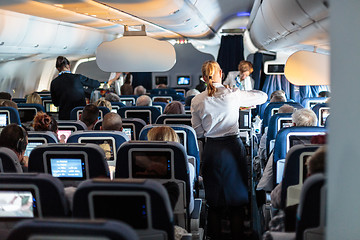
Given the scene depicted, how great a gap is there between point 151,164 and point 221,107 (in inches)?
58.9

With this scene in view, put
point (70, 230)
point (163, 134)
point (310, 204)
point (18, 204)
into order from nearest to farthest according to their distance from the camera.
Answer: point (70, 230)
point (310, 204)
point (18, 204)
point (163, 134)

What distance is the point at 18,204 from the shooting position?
8.89ft

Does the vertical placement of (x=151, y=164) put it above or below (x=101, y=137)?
below

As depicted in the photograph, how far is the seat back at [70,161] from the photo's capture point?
3.56 m

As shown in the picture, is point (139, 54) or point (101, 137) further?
point (101, 137)

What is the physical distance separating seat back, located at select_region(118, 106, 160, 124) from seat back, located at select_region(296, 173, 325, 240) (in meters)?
5.10

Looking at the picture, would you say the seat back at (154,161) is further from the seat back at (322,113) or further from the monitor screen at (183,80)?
the monitor screen at (183,80)

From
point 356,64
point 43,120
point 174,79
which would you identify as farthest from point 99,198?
point 174,79

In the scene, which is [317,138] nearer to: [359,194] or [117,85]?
[359,194]

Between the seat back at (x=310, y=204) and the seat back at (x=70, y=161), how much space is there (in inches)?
63.5

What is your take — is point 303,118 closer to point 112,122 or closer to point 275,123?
point 275,123

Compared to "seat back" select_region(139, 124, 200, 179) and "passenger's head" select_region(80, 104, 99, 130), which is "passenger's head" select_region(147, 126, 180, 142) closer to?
"seat back" select_region(139, 124, 200, 179)

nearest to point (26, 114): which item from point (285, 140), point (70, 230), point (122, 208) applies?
point (285, 140)

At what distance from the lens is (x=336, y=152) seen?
166cm
